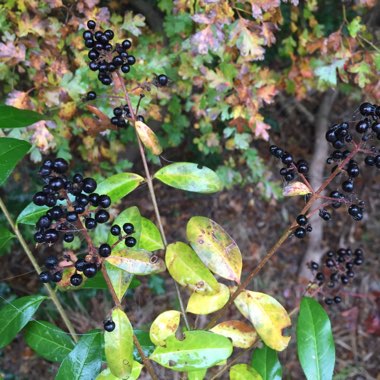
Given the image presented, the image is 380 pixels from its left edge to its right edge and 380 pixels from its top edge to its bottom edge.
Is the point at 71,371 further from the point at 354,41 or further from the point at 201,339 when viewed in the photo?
the point at 354,41

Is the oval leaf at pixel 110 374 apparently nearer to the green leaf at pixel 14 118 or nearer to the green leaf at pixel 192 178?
the green leaf at pixel 192 178

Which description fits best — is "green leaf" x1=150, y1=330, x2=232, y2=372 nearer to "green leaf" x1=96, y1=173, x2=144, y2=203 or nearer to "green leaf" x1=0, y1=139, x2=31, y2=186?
"green leaf" x1=96, y1=173, x2=144, y2=203

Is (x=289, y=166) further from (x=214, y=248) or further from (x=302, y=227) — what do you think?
(x=214, y=248)

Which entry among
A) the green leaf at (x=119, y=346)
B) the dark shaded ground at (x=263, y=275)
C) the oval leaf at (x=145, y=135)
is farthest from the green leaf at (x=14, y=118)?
the dark shaded ground at (x=263, y=275)

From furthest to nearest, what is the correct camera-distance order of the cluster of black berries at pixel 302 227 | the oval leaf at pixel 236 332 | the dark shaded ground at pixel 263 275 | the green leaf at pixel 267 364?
the dark shaded ground at pixel 263 275, the green leaf at pixel 267 364, the oval leaf at pixel 236 332, the cluster of black berries at pixel 302 227

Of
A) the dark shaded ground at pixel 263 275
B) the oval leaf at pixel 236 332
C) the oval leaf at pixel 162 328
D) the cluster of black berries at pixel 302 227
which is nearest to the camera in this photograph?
the cluster of black berries at pixel 302 227

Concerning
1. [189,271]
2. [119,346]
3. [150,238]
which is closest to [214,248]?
[189,271]
